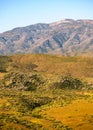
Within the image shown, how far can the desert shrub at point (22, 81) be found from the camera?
112m

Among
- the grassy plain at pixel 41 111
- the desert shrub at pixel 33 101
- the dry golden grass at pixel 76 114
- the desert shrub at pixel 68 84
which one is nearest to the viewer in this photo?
the grassy plain at pixel 41 111

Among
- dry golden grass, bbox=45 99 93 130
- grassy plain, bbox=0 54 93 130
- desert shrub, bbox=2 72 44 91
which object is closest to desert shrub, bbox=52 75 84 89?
grassy plain, bbox=0 54 93 130

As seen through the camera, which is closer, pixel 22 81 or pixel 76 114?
pixel 76 114

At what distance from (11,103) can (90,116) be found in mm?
19494

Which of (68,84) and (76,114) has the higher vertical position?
(76,114)

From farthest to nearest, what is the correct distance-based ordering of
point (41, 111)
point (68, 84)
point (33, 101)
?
point (68, 84)
point (33, 101)
point (41, 111)

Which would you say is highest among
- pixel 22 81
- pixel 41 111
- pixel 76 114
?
pixel 22 81

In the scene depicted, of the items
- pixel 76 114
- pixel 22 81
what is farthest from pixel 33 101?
pixel 22 81

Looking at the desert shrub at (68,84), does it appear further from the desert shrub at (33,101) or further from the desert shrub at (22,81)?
the desert shrub at (33,101)

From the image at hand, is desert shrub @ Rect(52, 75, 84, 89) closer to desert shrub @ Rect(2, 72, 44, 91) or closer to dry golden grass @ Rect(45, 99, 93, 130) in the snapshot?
desert shrub @ Rect(2, 72, 44, 91)

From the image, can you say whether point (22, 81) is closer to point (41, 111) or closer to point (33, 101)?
point (33, 101)

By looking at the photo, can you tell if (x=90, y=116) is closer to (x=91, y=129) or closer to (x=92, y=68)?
(x=91, y=129)

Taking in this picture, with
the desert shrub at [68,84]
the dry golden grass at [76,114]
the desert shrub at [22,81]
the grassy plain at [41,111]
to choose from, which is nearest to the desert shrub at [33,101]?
the grassy plain at [41,111]

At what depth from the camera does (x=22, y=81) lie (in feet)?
378
